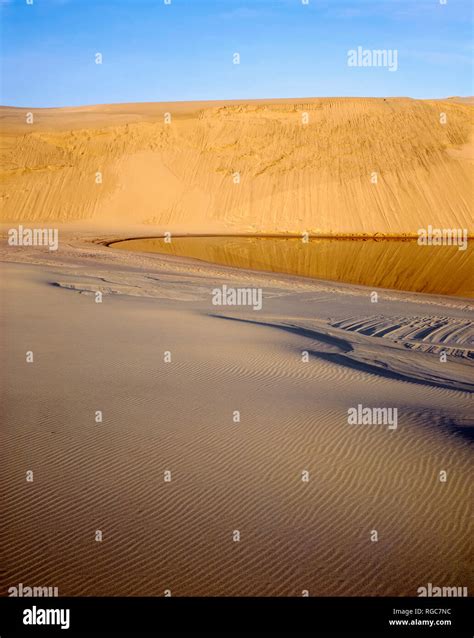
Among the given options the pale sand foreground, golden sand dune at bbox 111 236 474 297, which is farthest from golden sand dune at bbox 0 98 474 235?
the pale sand foreground

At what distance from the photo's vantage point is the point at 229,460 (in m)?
5.12

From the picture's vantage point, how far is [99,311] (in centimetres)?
1140

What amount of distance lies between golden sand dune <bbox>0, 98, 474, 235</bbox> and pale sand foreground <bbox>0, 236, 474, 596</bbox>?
85.4 ft

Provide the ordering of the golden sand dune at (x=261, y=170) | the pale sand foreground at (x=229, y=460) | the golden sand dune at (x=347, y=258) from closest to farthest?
the pale sand foreground at (x=229, y=460), the golden sand dune at (x=347, y=258), the golden sand dune at (x=261, y=170)

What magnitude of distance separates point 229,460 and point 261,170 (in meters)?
34.1

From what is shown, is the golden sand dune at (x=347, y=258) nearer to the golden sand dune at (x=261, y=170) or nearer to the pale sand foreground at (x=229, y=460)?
the golden sand dune at (x=261, y=170)

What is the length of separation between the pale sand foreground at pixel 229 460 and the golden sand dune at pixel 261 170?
26.0m

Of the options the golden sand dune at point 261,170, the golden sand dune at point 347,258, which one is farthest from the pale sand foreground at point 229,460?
the golden sand dune at point 261,170

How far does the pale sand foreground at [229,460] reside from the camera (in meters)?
3.72

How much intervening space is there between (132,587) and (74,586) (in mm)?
307

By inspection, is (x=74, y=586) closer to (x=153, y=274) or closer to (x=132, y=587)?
(x=132, y=587)

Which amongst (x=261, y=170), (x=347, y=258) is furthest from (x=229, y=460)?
(x=261, y=170)

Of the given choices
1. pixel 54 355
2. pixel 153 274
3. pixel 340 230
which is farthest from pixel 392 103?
pixel 54 355

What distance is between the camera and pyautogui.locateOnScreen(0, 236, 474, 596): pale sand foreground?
3721 mm
